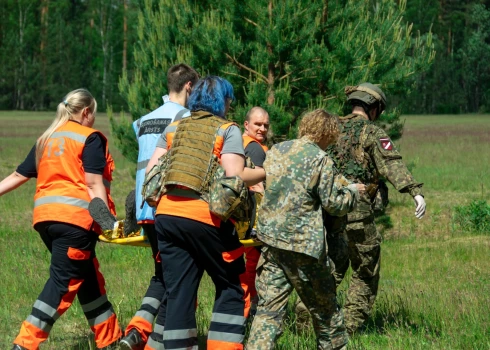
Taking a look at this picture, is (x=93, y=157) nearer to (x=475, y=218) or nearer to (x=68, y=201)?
(x=68, y=201)

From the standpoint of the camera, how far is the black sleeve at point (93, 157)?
5711 millimetres

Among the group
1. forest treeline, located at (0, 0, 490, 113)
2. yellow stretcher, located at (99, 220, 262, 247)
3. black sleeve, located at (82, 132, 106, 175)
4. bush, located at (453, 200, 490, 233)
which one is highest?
black sleeve, located at (82, 132, 106, 175)

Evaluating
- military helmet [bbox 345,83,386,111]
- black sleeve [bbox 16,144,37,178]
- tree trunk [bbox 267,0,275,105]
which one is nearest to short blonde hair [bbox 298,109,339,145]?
military helmet [bbox 345,83,386,111]

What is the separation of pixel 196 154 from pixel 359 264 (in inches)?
77.1

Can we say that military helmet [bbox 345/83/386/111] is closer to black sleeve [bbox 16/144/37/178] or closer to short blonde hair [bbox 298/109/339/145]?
short blonde hair [bbox 298/109/339/145]

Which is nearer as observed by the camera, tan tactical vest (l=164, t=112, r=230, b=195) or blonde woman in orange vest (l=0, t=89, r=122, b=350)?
tan tactical vest (l=164, t=112, r=230, b=195)

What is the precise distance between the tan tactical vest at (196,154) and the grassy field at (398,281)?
60.5 inches

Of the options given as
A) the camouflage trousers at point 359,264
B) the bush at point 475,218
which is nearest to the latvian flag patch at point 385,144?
the camouflage trousers at point 359,264

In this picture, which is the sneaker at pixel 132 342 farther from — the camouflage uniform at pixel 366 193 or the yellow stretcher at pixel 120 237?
the camouflage uniform at pixel 366 193

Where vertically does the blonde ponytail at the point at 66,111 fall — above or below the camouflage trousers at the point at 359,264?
above

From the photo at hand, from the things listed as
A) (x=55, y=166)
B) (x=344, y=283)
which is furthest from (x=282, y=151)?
(x=344, y=283)

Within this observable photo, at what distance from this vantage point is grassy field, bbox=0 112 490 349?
6.41 m

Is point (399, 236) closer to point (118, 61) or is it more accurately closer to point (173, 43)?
point (173, 43)

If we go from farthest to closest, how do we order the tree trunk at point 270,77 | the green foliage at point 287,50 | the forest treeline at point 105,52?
the forest treeline at point 105,52, the tree trunk at point 270,77, the green foliage at point 287,50
